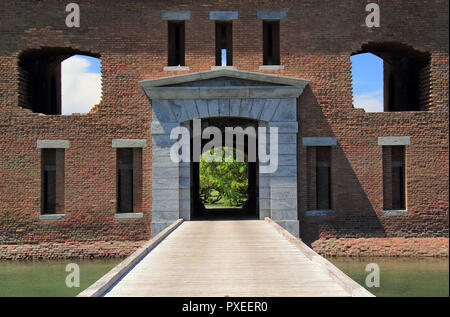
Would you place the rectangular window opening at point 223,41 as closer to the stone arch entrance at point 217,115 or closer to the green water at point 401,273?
the stone arch entrance at point 217,115

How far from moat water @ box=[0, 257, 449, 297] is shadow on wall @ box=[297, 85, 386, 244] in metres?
1.00

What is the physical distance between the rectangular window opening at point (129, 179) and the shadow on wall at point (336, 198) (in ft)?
18.7

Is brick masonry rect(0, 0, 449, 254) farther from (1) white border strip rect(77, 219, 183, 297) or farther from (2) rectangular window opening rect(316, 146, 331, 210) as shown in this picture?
(1) white border strip rect(77, 219, 183, 297)

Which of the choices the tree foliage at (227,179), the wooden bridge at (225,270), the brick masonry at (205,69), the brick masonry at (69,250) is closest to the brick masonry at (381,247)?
the brick masonry at (205,69)

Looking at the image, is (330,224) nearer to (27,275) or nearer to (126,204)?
(126,204)

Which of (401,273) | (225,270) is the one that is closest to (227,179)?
(401,273)

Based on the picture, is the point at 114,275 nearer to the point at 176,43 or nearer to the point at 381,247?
the point at 381,247

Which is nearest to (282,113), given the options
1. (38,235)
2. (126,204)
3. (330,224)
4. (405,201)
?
(330,224)

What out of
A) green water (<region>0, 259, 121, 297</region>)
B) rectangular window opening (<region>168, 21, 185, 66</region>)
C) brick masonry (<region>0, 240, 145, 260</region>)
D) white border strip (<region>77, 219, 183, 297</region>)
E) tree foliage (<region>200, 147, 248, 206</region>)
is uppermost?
rectangular window opening (<region>168, 21, 185, 66</region>)

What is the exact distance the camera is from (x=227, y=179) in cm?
3453

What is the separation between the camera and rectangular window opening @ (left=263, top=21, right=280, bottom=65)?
632 inches

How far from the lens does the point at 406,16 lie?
1538 cm

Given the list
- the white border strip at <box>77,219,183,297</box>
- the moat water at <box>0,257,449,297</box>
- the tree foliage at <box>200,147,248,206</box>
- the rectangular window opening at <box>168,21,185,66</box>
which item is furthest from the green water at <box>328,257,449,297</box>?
the tree foliage at <box>200,147,248,206</box>

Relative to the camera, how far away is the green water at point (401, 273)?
10.6 metres
